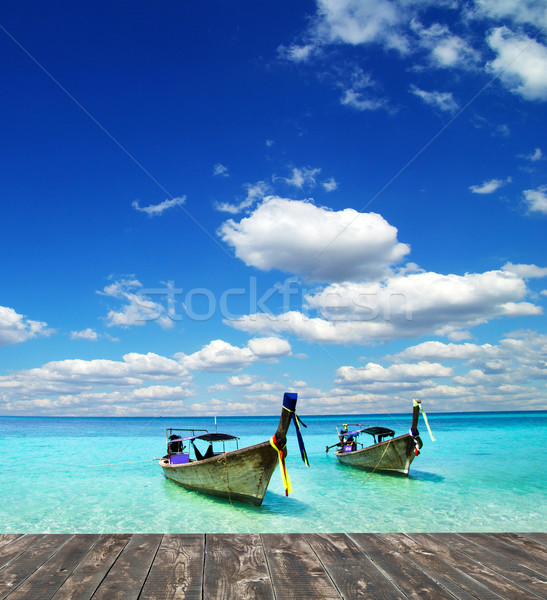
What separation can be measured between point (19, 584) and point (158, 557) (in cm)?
91

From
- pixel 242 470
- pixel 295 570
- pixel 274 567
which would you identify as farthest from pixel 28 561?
pixel 242 470

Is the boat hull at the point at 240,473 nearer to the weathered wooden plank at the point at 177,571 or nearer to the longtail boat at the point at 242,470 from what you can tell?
the longtail boat at the point at 242,470

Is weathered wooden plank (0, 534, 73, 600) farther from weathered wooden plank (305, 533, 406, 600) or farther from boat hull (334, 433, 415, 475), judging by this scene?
boat hull (334, 433, 415, 475)

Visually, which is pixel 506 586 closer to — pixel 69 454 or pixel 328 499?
pixel 328 499

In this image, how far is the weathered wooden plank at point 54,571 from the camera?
2.59 m

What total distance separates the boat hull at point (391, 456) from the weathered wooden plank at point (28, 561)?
54.2ft

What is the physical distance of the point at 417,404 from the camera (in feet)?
55.9

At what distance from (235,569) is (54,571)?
1.28 m

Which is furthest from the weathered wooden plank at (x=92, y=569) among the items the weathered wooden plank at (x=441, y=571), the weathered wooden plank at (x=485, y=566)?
the weathered wooden plank at (x=485, y=566)

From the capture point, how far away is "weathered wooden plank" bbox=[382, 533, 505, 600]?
2626 millimetres

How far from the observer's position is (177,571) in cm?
292

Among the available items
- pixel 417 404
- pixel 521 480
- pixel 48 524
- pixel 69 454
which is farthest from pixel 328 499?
pixel 69 454


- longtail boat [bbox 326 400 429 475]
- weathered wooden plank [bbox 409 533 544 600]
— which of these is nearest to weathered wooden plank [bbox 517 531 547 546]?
weathered wooden plank [bbox 409 533 544 600]

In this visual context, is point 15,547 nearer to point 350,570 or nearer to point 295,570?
point 295,570
